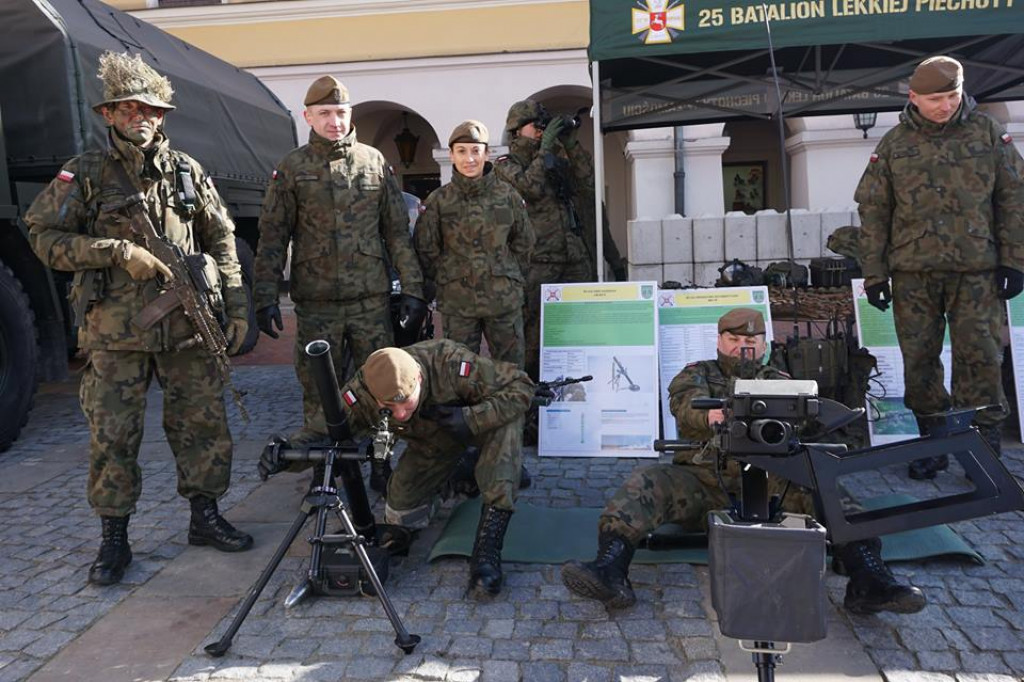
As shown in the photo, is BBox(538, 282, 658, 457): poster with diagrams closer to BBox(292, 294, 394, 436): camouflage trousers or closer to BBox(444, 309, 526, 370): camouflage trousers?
BBox(444, 309, 526, 370): camouflage trousers

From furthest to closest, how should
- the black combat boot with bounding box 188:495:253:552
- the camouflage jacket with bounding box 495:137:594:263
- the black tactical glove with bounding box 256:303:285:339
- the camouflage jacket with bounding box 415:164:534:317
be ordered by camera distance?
the camouflage jacket with bounding box 495:137:594:263 → the camouflage jacket with bounding box 415:164:534:317 → the black tactical glove with bounding box 256:303:285:339 → the black combat boot with bounding box 188:495:253:552

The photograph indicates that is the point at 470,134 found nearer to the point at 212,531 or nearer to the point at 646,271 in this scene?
the point at 212,531

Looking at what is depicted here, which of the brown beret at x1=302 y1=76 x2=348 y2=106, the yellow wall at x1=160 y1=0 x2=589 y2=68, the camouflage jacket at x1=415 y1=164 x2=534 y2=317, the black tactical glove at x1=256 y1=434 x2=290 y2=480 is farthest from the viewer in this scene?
the yellow wall at x1=160 y1=0 x2=589 y2=68

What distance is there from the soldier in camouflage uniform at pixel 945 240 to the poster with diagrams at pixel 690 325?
83cm

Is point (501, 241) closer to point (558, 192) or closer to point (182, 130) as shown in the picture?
point (558, 192)

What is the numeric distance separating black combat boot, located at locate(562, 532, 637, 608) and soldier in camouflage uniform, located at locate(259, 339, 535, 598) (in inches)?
13.4

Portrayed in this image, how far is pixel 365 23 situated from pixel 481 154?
9178 mm

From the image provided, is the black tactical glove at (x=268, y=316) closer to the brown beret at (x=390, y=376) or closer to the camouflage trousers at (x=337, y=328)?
the camouflage trousers at (x=337, y=328)

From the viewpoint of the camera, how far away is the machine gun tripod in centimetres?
266

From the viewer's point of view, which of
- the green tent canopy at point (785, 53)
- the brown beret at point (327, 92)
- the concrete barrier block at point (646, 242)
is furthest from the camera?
the concrete barrier block at point (646, 242)

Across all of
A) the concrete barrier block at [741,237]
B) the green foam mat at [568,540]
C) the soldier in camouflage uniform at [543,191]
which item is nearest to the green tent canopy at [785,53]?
the soldier in camouflage uniform at [543,191]

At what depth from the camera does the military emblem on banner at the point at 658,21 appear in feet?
15.3

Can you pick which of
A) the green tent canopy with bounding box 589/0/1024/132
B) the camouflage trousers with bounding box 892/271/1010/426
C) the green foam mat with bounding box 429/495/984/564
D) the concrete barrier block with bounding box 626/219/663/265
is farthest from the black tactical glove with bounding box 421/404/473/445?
the concrete barrier block with bounding box 626/219/663/265

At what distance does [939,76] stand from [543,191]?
220cm
